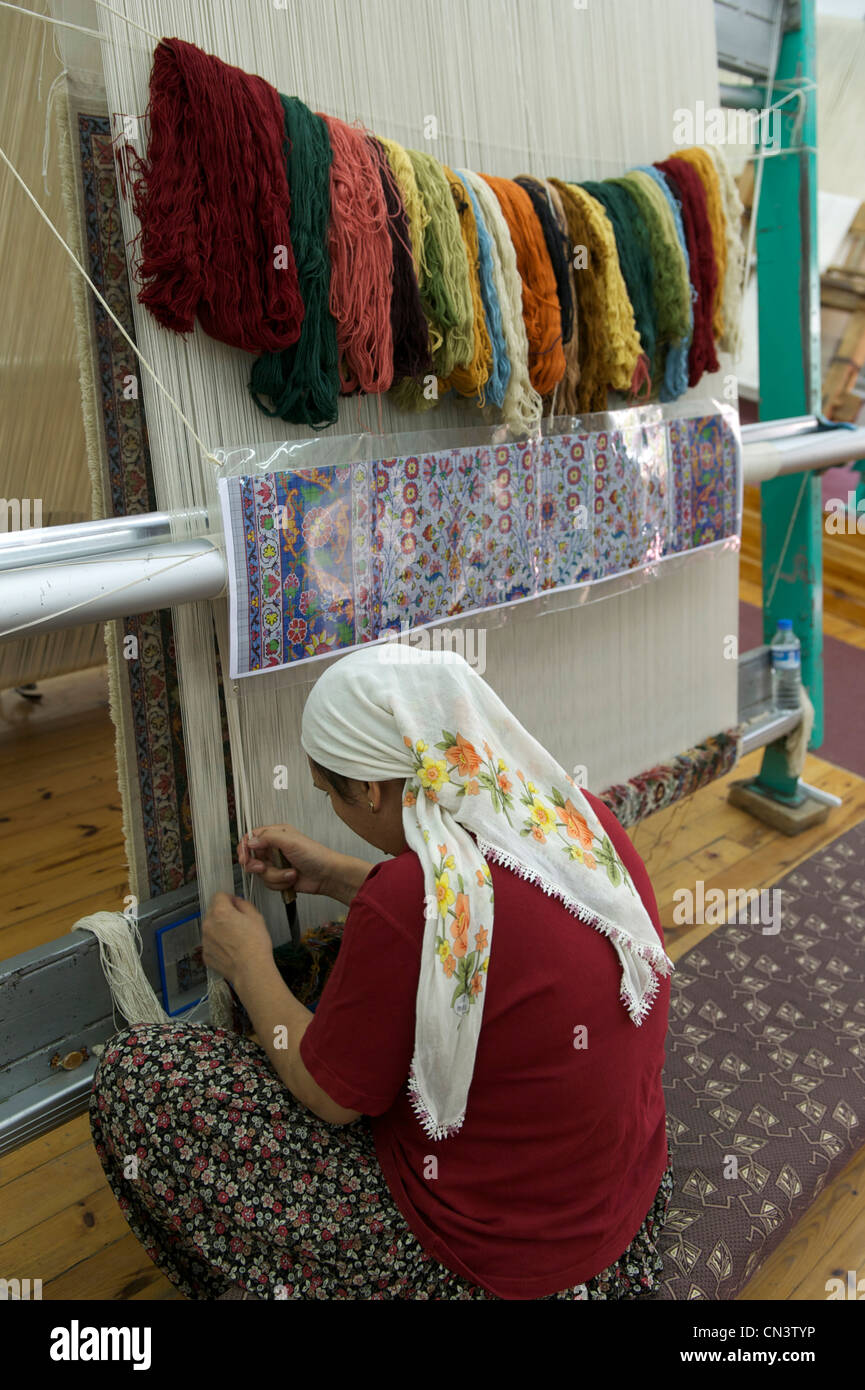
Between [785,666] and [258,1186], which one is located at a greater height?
[785,666]

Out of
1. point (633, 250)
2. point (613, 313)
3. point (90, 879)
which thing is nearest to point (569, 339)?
point (613, 313)

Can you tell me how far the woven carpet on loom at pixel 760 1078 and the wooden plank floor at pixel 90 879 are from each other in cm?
9

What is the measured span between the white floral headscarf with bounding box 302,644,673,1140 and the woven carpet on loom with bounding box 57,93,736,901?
0.34m

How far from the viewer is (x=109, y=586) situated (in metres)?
1.19

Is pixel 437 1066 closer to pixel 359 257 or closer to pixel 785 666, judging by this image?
pixel 359 257

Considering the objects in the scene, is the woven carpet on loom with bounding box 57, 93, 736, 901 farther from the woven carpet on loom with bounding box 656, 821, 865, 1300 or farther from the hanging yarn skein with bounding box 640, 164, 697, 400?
the hanging yarn skein with bounding box 640, 164, 697, 400

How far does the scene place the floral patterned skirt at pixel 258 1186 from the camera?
119 cm

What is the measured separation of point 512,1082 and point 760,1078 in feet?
2.75

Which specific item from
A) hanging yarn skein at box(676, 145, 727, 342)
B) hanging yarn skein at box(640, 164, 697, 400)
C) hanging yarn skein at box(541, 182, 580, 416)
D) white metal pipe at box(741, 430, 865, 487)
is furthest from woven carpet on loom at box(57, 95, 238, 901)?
white metal pipe at box(741, 430, 865, 487)

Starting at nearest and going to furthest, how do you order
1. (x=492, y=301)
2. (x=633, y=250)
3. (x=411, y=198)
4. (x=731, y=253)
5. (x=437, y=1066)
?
1. (x=437, y=1066)
2. (x=411, y=198)
3. (x=492, y=301)
4. (x=633, y=250)
5. (x=731, y=253)

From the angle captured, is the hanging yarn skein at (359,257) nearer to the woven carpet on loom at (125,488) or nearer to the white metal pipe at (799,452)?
the woven carpet on loom at (125,488)
